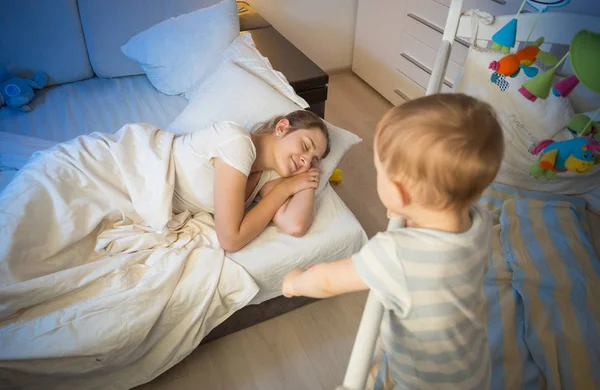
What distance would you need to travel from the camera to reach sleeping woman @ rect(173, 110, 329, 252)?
118 centimetres

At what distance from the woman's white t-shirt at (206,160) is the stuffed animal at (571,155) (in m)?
0.78

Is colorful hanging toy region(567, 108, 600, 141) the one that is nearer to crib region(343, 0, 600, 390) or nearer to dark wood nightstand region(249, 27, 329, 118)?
crib region(343, 0, 600, 390)

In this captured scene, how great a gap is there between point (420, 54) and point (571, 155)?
1593mm

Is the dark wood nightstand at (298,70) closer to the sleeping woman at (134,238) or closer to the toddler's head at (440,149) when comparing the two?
the sleeping woman at (134,238)

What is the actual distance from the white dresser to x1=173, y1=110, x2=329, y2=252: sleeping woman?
122cm

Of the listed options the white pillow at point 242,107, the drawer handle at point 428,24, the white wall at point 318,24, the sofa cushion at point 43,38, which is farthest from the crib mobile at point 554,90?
the white wall at point 318,24

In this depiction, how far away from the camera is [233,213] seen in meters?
1.17

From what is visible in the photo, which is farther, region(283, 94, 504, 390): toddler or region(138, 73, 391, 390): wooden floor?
region(138, 73, 391, 390): wooden floor

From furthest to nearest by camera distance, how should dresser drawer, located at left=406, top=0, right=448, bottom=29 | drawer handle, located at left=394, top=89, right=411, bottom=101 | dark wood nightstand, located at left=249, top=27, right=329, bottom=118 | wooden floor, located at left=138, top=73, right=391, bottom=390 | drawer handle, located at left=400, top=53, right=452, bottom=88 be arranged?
drawer handle, located at left=394, top=89, right=411, bottom=101
drawer handle, located at left=400, top=53, right=452, bottom=88
dresser drawer, located at left=406, top=0, right=448, bottom=29
dark wood nightstand, located at left=249, top=27, right=329, bottom=118
wooden floor, located at left=138, top=73, right=391, bottom=390

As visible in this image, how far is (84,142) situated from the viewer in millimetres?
1304

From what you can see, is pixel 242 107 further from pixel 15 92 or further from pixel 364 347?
pixel 364 347

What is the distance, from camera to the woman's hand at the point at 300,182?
4.27ft

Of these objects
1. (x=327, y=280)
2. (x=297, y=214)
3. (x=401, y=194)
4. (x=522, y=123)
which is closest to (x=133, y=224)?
(x=297, y=214)

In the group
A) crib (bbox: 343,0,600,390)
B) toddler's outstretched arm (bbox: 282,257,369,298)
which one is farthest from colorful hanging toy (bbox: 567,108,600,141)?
toddler's outstretched arm (bbox: 282,257,369,298)
